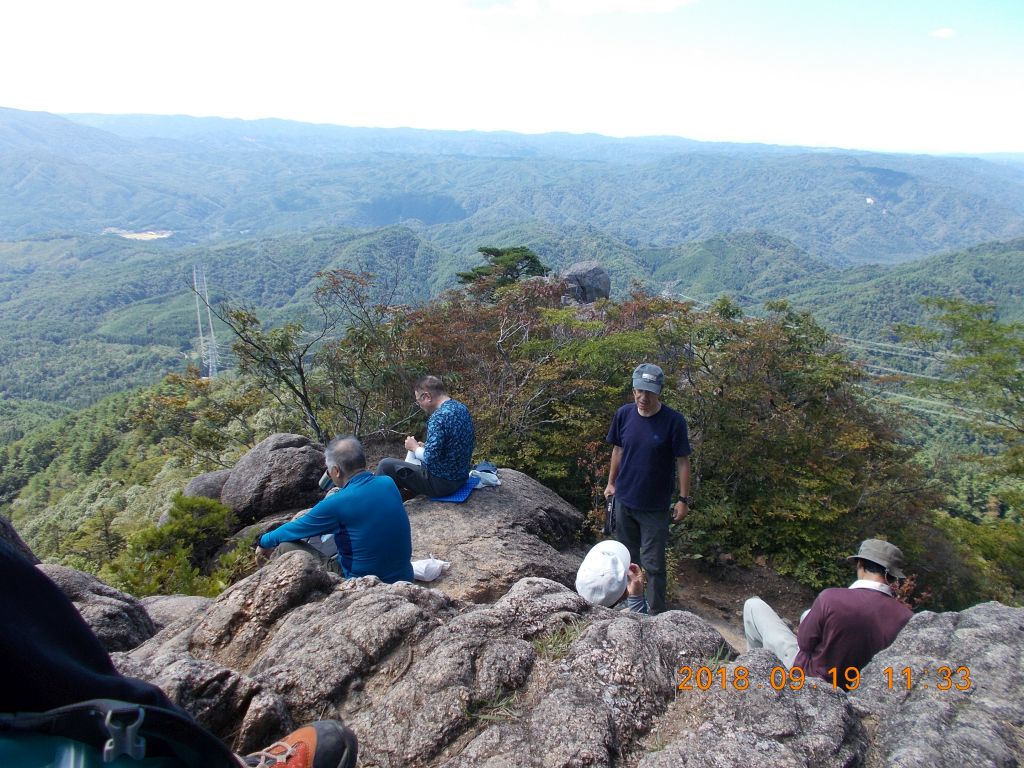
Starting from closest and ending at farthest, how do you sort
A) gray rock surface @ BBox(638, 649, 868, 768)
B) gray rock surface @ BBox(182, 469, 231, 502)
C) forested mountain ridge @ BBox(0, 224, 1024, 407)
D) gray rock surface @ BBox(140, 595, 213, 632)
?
gray rock surface @ BBox(638, 649, 868, 768) < gray rock surface @ BBox(140, 595, 213, 632) < gray rock surface @ BBox(182, 469, 231, 502) < forested mountain ridge @ BBox(0, 224, 1024, 407)

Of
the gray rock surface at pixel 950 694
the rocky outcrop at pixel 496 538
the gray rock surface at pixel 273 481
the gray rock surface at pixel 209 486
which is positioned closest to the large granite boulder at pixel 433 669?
the gray rock surface at pixel 950 694

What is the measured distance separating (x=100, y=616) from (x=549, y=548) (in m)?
3.94

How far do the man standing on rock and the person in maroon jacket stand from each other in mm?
1611

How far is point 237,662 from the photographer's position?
3.35m

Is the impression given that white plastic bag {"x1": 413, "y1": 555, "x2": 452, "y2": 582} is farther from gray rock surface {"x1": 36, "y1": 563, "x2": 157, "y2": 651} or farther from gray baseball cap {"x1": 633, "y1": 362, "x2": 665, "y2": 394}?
gray baseball cap {"x1": 633, "y1": 362, "x2": 665, "y2": 394}

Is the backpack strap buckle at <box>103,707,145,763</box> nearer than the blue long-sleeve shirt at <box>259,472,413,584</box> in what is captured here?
Yes

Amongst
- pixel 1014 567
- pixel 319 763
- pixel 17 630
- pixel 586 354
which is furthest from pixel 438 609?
pixel 1014 567

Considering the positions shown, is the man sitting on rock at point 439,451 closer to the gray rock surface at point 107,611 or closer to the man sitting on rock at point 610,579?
the man sitting on rock at point 610,579

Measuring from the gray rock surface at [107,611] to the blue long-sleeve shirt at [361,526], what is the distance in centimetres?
107

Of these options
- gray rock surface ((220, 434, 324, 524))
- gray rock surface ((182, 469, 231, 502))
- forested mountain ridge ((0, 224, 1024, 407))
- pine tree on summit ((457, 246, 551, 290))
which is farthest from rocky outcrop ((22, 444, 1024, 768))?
forested mountain ridge ((0, 224, 1024, 407))

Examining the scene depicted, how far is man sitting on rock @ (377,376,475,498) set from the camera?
6117 millimetres

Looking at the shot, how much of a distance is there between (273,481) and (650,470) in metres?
5.35

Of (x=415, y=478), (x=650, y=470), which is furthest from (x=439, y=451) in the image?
(x=650, y=470)
